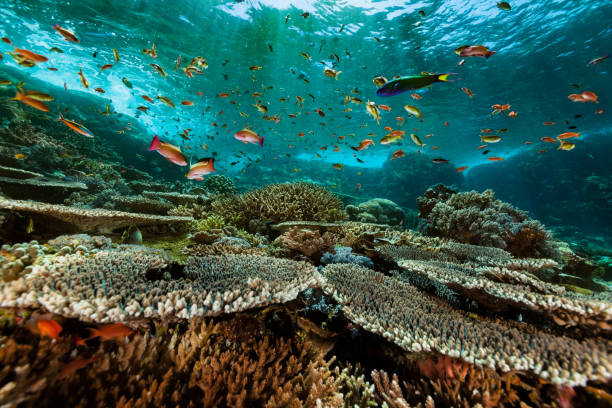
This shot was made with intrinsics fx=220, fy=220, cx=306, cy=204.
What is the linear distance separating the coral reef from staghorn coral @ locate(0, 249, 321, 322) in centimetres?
818

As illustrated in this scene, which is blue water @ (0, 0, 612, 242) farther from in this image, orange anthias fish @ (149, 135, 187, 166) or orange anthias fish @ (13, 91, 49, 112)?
orange anthias fish @ (13, 91, 49, 112)

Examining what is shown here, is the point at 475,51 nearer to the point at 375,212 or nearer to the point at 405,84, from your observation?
the point at 405,84

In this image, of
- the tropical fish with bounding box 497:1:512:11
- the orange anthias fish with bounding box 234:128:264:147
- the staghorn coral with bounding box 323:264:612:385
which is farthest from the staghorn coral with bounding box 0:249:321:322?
the tropical fish with bounding box 497:1:512:11

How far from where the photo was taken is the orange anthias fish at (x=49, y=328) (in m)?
1.46

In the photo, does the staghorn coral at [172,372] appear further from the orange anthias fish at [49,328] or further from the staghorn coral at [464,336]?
the staghorn coral at [464,336]

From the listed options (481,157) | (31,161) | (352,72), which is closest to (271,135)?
(352,72)

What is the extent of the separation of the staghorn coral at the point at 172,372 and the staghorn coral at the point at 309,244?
73.7 inches

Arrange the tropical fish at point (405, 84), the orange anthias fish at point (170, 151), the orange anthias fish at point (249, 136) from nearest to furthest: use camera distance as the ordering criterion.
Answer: the tropical fish at point (405, 84), the orange anthias fish at point (170, 151), the orange anthias fish at point (249, 136)

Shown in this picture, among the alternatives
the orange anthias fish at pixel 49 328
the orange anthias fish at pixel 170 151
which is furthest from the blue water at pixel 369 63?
the orange anthias fish at pixel 49 328

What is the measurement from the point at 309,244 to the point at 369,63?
22.8 meters

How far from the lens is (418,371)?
2098 mm

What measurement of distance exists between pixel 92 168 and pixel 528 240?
17520 millimetres

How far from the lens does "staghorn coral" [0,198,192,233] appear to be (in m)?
3.10

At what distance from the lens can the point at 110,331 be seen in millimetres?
1663
